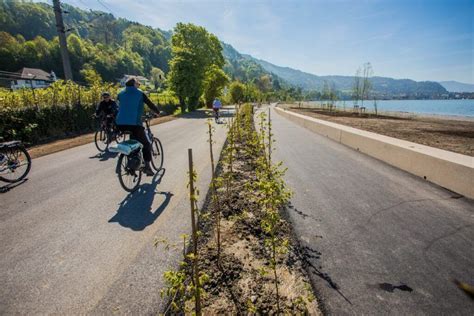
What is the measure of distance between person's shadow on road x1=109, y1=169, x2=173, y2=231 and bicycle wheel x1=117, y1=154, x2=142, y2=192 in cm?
15

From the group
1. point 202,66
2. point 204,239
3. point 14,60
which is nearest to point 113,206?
point 204,239

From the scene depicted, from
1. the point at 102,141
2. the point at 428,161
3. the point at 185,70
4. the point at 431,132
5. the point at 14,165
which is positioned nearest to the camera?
the point at 428,161

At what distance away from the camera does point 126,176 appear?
539 cm

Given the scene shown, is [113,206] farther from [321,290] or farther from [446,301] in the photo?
[446,301]

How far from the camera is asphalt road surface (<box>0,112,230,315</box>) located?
2527mm

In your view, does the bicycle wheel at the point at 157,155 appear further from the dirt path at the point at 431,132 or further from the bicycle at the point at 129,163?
the dirt path at the point at 431,132

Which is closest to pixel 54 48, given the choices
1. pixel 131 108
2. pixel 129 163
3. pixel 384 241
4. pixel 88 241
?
pixel 131 108

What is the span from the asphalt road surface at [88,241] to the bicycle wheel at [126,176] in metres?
0.19

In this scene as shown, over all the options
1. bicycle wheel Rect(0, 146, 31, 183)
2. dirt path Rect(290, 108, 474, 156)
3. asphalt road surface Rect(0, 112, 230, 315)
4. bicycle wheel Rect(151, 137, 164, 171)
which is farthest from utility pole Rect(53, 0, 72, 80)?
dirt path Rect(290, 108, 474, 156)

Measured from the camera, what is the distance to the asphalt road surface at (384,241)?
98.0 inches

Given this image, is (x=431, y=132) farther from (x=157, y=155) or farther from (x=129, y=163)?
(x=129, y=163)

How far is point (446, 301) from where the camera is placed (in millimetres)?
2459

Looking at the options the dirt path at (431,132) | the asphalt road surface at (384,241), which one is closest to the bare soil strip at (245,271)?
the asphalt road surface at (384,241)

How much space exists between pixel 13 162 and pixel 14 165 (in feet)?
0.30
